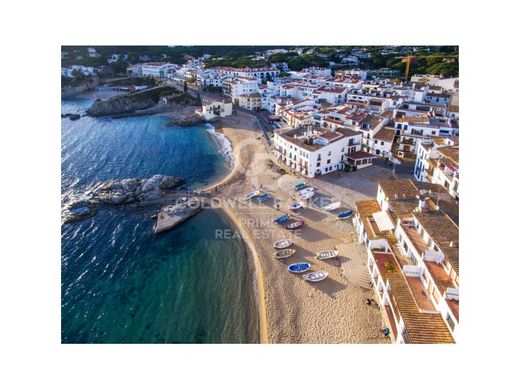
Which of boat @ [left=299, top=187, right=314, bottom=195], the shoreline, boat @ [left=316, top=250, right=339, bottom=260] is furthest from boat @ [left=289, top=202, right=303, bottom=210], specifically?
boat @ [left=316, top=250, right=339, bottom=260]

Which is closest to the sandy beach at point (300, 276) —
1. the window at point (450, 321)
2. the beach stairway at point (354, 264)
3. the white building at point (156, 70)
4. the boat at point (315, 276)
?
the beach stairway at point (354, 264)

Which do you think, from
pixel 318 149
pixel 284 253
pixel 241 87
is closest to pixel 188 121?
pixel 241 87

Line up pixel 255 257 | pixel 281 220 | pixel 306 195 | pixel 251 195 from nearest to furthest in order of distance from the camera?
pixel 255 257, pixel 281 220, pixel 306 195, pixel 251 195

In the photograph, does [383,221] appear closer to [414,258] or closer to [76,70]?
[414,258]

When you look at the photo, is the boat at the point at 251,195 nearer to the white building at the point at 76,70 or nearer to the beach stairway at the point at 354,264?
the beach stairway at the point at 354,264

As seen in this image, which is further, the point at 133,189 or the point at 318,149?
the point at 318,149

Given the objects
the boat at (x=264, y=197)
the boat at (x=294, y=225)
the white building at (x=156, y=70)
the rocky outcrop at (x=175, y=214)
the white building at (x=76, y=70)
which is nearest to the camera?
the boat at (x=294, y=225)
